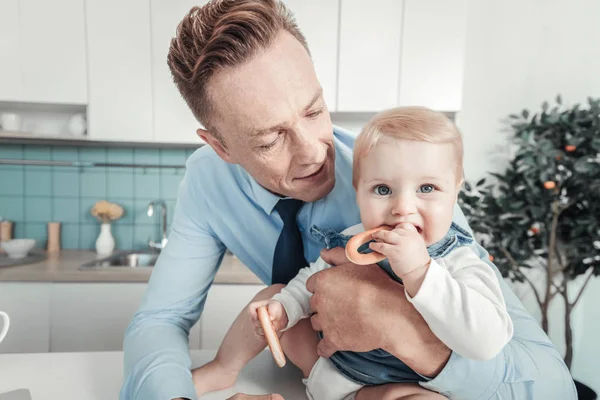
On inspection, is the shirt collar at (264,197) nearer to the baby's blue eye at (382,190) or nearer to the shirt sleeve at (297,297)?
the shirt sleeve at (297,297)

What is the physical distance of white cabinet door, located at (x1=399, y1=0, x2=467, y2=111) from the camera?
7.91ft

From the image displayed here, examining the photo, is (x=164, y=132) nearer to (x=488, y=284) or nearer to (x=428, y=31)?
(x=428, y=31)

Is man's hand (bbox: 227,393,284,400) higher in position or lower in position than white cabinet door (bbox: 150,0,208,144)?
lower

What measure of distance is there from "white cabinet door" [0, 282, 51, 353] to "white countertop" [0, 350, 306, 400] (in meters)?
1.25

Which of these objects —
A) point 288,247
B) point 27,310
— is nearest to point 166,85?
point 27,310

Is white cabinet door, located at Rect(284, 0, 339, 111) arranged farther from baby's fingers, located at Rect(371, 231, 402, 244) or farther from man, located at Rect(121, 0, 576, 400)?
baby's fingers, located at Rect(371, 231, 402, 244)

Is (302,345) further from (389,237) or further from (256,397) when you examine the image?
(389,237)

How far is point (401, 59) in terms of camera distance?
244 centimetres

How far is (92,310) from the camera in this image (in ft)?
7.22

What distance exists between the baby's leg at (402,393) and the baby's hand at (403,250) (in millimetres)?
213

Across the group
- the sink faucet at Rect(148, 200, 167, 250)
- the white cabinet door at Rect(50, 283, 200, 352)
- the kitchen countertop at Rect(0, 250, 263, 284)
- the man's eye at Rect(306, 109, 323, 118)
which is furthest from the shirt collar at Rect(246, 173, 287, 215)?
the sink faucet at Rect(148, 200, 167, 250)

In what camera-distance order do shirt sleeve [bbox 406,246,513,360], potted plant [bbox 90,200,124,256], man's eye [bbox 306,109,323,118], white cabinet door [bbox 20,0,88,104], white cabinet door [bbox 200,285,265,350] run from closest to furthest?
shirt sleeve [bbox 406,246,513,360] < man's eye [bbox 306,109,323,118] < white cabinet door [bbox 200,285,265,350] < white cabinet door [bbox 20,0,88,104] < potted plant [bbox 90,200,124,256]

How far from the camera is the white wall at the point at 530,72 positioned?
2553 mm

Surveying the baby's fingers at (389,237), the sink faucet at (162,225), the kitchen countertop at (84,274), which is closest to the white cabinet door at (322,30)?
the kitchen countertop at (84,274)
